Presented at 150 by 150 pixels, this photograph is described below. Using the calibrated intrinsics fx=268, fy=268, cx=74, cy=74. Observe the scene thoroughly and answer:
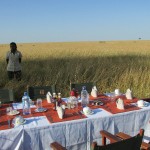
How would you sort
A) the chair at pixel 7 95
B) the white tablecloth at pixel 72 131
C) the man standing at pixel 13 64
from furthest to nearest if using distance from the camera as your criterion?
the man standing at pixel 13 64 → the chair at pixel 7 95 → the white tablecloth at pixel 72 131

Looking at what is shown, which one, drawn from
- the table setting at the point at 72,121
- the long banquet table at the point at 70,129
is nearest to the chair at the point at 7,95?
the table setting at the point at 72,121

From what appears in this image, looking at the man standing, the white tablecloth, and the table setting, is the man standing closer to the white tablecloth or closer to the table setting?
the table setting

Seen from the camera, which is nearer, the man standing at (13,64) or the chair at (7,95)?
the chair at (7,95)

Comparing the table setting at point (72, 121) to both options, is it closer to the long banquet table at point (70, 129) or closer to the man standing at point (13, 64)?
the long banquet table at point (70, 129)

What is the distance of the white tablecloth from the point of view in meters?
2.73

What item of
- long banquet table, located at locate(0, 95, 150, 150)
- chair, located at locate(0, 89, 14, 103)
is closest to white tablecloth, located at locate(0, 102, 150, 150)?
long banquet table, located at locate(0, 95, 150, 150)

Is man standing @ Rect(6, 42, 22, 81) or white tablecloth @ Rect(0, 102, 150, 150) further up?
man standing @ Rect(6, 42, 22, 81)

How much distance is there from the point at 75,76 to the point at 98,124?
13.5 ft

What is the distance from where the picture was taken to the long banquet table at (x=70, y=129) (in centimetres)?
273

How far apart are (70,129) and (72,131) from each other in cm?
3

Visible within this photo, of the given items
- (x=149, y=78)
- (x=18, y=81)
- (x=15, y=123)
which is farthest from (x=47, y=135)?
(x=149, y=78)

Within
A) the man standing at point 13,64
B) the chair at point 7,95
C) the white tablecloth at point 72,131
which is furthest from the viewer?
the man standing at point 13,64

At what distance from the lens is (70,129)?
2.96 m

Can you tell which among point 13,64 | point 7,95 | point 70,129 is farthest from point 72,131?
point 13,64
